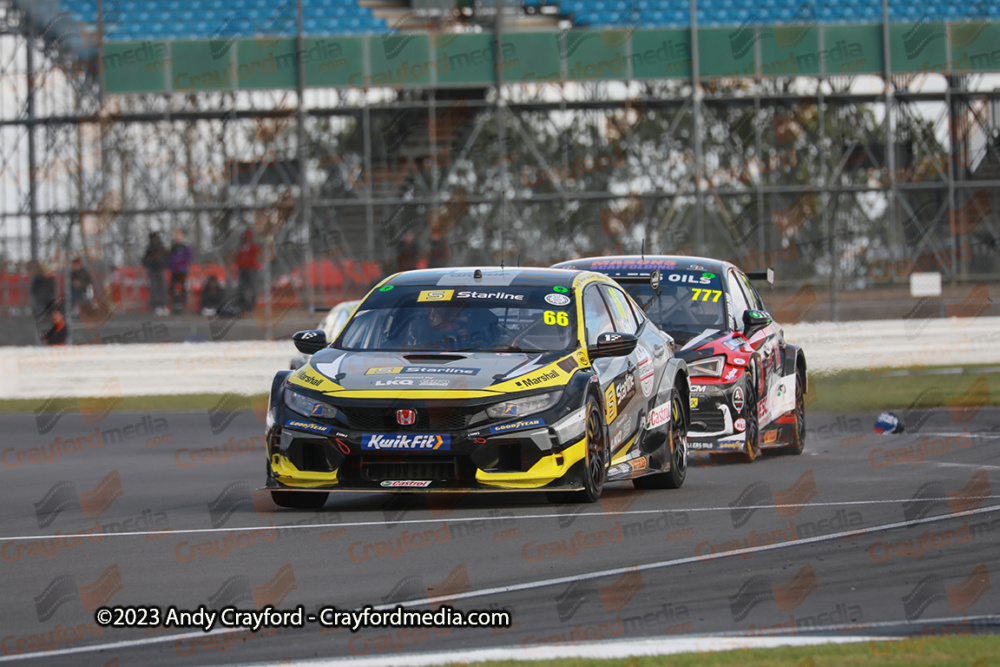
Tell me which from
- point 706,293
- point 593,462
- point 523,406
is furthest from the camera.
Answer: point 706,293

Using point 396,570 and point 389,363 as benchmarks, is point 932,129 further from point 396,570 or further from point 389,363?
point 396,570

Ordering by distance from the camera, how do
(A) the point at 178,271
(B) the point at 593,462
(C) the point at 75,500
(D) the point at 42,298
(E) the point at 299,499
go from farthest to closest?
(A) the point at 178,271, (D) the point at 42,298, (C) the point at 75,500, (E) the point at 299,499, (B) the point at 593,462

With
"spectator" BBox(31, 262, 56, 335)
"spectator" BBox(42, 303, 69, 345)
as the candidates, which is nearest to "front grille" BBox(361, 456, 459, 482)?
"spectator" BBox(42, 303, 69, 345)

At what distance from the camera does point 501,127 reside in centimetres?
2950

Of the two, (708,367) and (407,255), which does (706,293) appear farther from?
(407,255)

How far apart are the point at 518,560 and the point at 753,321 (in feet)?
19.9

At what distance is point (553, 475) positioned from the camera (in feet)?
Result: 29.2

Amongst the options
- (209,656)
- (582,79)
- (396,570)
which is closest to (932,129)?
(582,79)

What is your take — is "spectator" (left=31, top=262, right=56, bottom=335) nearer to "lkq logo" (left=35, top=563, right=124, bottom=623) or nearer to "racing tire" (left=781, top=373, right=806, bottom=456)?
"racing tire" (left=781, top=373, right=806, bottom=456)

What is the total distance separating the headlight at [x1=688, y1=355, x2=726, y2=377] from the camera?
Answer: 12.3m

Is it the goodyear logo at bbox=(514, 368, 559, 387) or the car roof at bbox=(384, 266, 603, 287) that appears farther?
the car roof at bbox=(384, 266, 603, 287)

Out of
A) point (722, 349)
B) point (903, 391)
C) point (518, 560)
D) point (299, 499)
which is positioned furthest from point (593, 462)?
point (903, 391)

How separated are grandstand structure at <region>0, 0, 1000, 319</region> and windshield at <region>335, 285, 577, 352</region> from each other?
18646 millimetres

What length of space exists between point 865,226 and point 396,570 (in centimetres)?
2405
